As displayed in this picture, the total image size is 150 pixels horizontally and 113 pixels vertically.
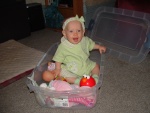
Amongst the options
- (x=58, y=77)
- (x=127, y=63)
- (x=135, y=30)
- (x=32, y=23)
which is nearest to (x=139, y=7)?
(x=135, y=30)

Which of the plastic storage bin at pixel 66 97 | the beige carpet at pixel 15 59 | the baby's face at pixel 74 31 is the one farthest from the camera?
the beige carpet at pixel 15 59

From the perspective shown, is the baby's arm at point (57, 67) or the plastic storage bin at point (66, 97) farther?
the baby's arm at point (57, 67)

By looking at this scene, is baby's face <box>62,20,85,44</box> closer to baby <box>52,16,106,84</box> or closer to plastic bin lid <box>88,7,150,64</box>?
baby <box>52,16,106,84</box>

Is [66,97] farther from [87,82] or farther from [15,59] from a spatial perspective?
[15,59]

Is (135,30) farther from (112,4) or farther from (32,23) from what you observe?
(32,23)

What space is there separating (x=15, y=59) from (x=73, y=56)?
1.53 feet

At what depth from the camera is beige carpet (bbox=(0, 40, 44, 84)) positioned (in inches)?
43.4

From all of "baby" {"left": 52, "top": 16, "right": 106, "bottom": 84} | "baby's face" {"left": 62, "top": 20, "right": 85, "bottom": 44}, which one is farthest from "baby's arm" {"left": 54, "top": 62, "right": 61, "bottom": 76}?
"baby's face" {"left": 62, "top": 20, "right": 85, "bottom": 44}

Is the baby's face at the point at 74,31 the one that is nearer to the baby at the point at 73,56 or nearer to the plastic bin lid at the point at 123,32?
the baby at the point at 73,56

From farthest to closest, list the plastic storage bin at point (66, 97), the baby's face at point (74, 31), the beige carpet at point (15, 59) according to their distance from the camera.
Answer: the beige carpet at point (15, 59) → the baby's face at point (74, 31) → the plastic storage bin at point (66, 97)

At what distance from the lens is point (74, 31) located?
961 millimetres

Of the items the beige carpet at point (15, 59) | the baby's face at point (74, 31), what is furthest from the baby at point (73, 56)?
the beige carpet at point (15, 59)

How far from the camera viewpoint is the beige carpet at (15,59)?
43.4 inches

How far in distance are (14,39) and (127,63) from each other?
0.99m
